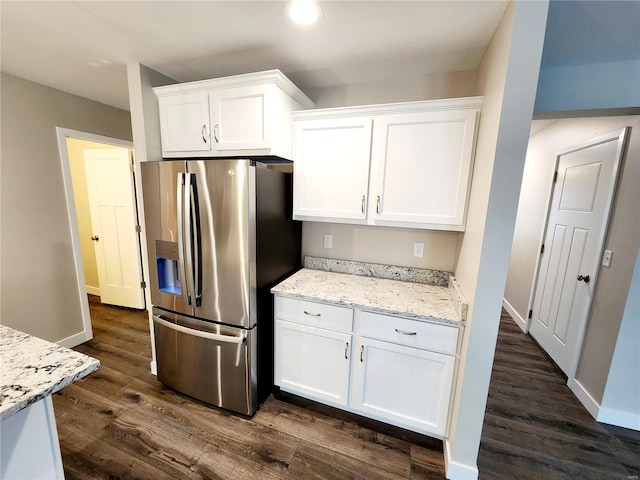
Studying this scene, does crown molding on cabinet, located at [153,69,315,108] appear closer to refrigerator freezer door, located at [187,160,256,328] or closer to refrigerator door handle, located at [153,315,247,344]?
refrigerator freezer door, located at [187,160,256,328]

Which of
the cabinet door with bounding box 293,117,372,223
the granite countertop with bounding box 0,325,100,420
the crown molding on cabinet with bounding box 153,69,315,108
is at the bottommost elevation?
the granite countertop with bounding box 0,325,100,420

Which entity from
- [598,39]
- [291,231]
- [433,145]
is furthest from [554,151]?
[291,231]

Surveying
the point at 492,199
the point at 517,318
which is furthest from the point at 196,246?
the point at 517,318

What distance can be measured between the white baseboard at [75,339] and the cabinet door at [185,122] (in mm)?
2226

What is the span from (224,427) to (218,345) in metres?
0.56

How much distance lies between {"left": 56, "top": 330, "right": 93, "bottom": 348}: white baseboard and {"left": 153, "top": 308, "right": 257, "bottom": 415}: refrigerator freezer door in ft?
4.52

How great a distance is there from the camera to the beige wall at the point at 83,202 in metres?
3.65

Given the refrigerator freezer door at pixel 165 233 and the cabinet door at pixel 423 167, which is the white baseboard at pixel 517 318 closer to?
the cabinet door at pixel 423 167

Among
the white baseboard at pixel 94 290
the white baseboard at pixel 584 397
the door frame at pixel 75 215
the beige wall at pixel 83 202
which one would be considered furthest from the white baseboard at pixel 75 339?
the white baseboard at pixel 584 397

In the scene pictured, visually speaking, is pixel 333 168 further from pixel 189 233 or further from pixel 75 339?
pixel 75 339

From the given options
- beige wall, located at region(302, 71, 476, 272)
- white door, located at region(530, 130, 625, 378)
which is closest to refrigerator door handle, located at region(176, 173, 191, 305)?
beige wall, located at region(302, 71, 476, 272)

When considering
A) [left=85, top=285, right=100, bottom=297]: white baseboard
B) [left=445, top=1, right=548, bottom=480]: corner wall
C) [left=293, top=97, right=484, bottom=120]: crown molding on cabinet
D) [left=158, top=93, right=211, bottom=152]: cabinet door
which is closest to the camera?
[left=445, top=1, right=548, bottom=480]: corner wall

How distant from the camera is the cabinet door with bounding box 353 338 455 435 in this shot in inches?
61.8

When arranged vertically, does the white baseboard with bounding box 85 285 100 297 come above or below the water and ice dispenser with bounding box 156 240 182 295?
below
